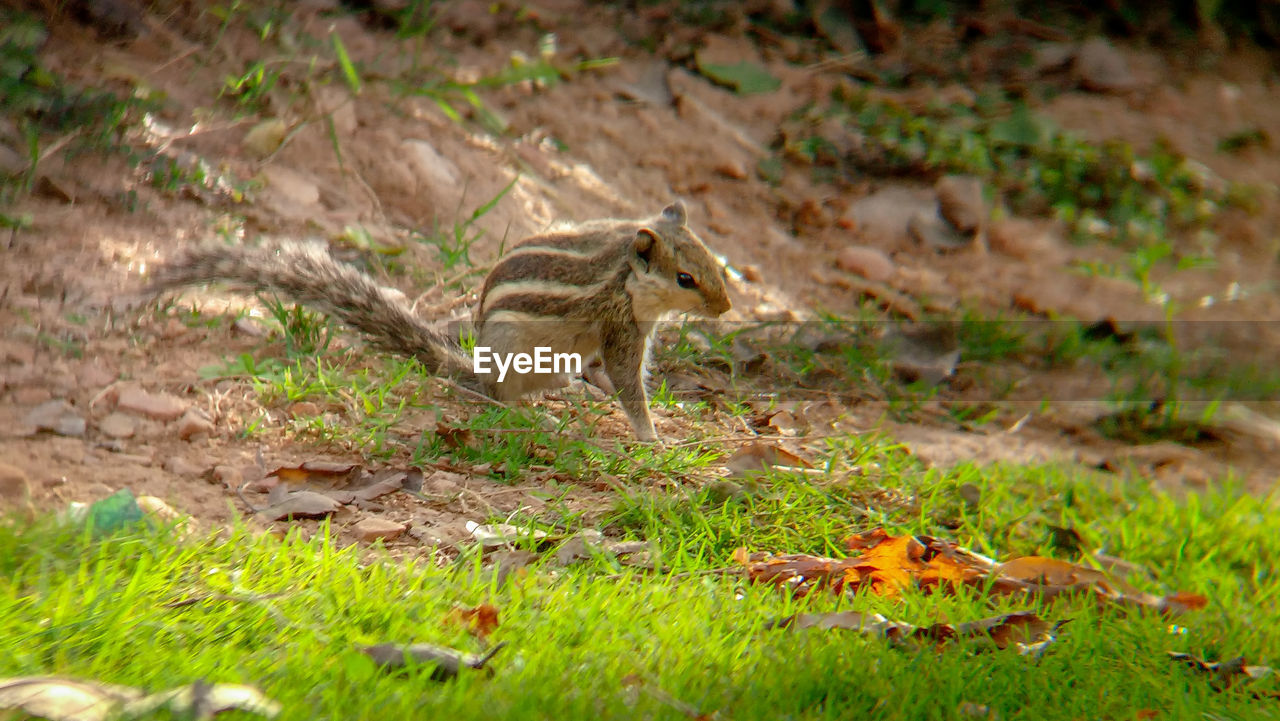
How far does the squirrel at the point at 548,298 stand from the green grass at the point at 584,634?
2.64 feet

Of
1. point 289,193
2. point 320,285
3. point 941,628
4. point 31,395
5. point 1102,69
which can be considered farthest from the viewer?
point 1102,69

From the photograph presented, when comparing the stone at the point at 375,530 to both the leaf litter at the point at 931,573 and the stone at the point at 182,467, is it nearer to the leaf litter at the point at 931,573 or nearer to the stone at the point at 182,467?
the stone at the point at 182,467

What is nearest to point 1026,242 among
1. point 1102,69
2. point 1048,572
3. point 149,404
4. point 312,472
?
point 1102,69

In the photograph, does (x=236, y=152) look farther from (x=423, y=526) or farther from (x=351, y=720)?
(x=351, y=720)

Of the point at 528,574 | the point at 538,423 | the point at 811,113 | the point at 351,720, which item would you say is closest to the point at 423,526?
the point at 528,574

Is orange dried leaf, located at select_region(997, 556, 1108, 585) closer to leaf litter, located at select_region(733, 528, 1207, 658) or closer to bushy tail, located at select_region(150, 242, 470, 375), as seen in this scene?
leaf litter, located at select_region(733, 528, 1207, 658)

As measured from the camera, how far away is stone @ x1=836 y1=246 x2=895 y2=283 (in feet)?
19.2

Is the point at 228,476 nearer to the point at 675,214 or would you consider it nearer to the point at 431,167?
the point at 675,214

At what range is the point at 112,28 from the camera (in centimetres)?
540

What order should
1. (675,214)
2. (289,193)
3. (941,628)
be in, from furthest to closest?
(289,193) → (675,214) → (941,628)

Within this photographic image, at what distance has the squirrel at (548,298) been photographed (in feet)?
12.9

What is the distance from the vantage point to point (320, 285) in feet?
12.9

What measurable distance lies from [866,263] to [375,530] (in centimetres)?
355

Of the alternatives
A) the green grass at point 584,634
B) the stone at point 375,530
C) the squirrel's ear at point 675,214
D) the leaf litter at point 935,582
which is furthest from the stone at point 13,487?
the squirrel's ear at point 675,214
